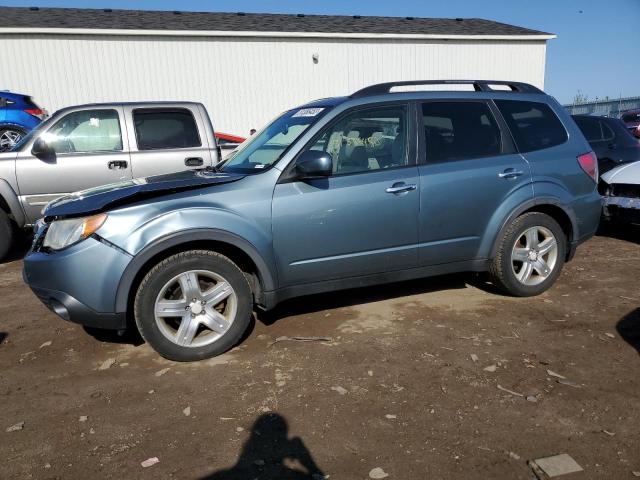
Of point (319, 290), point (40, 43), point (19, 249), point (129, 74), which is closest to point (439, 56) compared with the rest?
point (129, 74)

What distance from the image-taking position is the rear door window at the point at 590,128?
25.2 ft

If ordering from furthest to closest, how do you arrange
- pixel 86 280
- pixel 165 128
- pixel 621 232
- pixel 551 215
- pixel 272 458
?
pixel 621 232
pixel 165 128
pixel 551 215
pixel 86 280
pixel 272 458

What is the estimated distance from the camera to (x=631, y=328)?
13.5 ft

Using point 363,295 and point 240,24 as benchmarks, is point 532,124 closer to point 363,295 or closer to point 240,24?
point 363,295

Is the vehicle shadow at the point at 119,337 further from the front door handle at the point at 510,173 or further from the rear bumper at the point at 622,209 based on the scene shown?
the rear bumper at the point at 622,209

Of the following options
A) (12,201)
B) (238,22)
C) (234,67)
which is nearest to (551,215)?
(12,201)

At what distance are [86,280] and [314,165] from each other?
1.70m

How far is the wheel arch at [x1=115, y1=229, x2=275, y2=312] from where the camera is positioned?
3475 mm

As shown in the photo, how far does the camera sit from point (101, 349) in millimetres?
4031

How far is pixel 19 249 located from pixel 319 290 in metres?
5.47

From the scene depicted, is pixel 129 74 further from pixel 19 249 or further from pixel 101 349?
pixel 101 349

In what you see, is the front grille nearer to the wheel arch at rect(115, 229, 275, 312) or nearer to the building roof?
the wheel arch at rect(115, 229, 275, 312)

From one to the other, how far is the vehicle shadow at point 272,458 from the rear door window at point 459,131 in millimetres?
2502

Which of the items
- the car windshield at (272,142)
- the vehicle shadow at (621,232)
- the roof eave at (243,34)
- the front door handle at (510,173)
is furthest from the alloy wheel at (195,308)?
the roof eave at (243,34)
